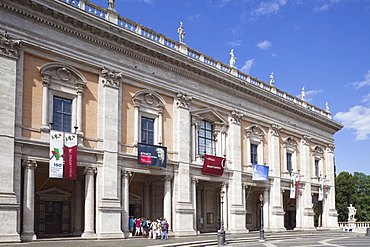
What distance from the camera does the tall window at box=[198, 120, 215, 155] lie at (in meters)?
35.0

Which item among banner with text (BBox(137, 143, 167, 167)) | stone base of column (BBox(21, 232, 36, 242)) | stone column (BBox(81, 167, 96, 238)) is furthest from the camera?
banner with text (BBox(137, 143, 167, 167))

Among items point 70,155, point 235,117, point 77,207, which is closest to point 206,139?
Result: point 235,117

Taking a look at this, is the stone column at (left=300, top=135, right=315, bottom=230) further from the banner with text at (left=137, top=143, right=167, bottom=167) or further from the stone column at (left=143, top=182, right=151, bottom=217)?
the banner with text at (left=137, top=143, right=167, bottom=167)

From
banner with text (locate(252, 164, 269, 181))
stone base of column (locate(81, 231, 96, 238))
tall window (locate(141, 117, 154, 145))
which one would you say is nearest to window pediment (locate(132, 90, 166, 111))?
tall window (locate(141, 117, 154, 145))

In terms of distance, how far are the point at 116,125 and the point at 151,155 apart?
3.19m

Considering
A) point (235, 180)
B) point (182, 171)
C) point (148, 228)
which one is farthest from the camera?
point (235, 180)

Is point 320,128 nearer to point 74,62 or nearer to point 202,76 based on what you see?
point 202,76

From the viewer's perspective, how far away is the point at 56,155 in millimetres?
24453

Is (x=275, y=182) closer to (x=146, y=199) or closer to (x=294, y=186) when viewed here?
(x=294, y=186)

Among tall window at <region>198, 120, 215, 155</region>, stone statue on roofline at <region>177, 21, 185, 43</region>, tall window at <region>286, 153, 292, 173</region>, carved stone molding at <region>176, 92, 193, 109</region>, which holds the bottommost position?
tall window at <region>286, 153, 292, 173</region>

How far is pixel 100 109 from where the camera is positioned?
90.9 feet

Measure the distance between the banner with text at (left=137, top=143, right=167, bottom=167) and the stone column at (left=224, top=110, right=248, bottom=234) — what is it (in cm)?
820

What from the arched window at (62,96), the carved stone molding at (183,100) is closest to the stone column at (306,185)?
the carved stone molding at (183,100)

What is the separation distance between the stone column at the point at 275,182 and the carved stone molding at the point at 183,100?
1220 cm
